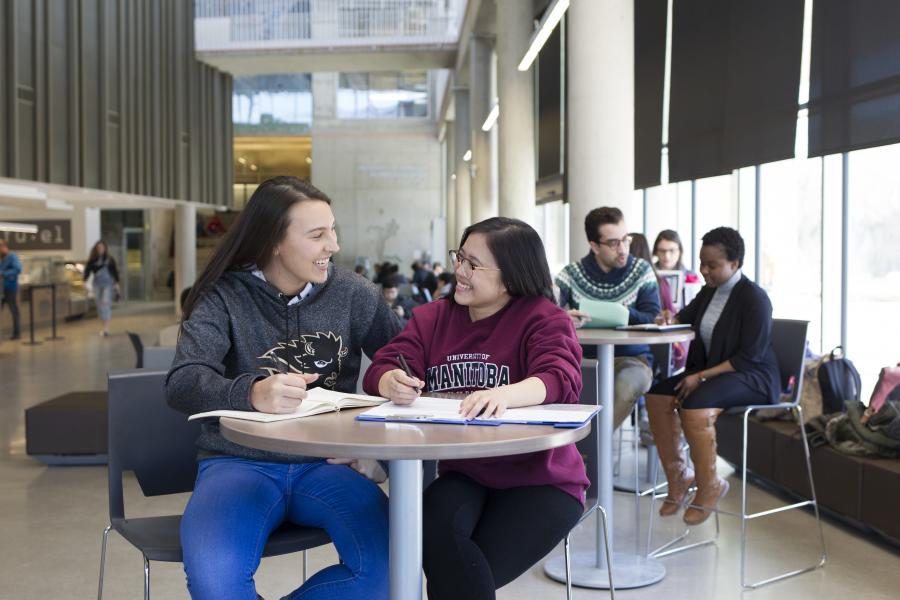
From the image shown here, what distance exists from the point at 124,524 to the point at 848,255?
4478 millimetres

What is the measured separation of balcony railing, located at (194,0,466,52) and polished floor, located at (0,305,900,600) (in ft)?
49.5

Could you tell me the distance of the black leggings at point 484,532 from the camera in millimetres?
2029

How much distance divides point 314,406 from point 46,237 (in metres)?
20.8

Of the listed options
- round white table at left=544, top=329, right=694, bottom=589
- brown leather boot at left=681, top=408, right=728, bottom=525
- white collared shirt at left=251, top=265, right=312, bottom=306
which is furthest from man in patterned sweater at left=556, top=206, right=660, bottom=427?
white collared shirt at left=251, top=265, right=312, bottom=306

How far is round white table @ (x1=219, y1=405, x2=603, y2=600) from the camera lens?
5.38ft

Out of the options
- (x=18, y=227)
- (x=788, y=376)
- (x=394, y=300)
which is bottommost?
(x=788, y=376)

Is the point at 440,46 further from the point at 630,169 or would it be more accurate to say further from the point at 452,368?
the point at 452,368

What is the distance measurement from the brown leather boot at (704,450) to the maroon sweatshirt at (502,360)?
6.13 ft

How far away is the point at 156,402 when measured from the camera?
8.21 feet

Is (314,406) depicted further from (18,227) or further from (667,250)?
(18,227)

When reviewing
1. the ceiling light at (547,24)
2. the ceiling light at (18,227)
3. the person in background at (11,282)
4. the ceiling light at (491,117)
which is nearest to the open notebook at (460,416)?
the ceiling light at (547,24)

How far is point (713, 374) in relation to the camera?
13.6 ft

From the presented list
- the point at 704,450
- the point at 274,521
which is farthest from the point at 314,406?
the point at 704,450

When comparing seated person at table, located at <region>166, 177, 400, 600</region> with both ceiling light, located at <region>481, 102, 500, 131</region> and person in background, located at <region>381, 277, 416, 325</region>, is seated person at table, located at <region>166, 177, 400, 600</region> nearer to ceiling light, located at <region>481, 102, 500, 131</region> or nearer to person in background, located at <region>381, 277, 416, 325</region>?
person in background, located at <region>381, 277, 416, 325</region>
